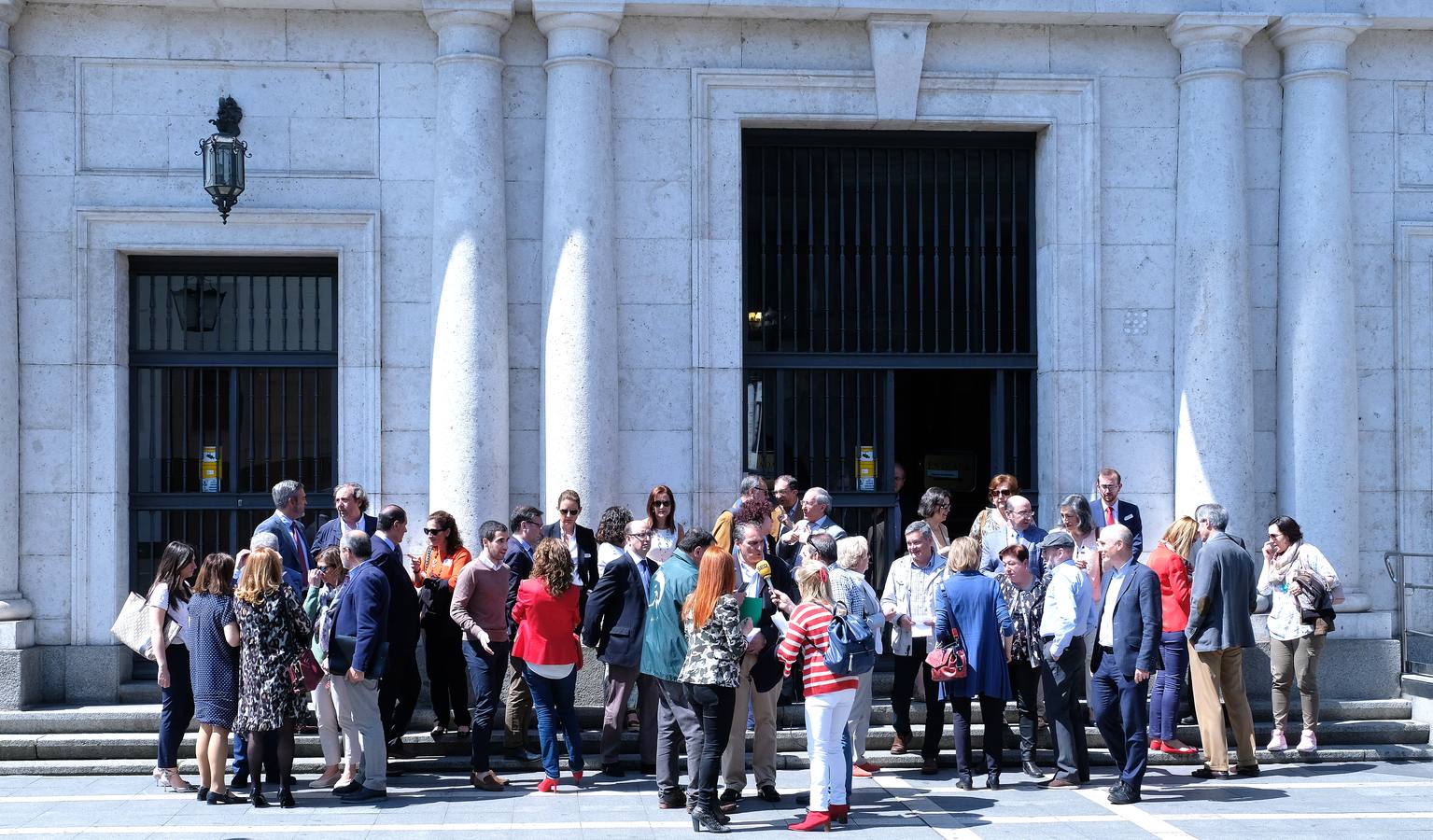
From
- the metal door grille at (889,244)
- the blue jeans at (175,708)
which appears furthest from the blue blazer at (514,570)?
the metal door grille at (889,244)

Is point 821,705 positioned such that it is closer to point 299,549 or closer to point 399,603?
point 399,603

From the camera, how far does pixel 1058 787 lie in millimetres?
10352

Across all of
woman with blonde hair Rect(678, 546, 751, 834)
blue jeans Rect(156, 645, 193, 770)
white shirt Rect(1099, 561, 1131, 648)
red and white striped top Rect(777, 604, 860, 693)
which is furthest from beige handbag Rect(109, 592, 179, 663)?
white shirt Rect(1099, 561, 1131, 648)

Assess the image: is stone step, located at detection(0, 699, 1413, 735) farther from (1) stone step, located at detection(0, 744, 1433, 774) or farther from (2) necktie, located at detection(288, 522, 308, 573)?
(2) necktie, located at detection(288, 522, 308, 573)

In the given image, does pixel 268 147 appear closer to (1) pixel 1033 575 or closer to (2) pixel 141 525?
(2) pixel 141 525

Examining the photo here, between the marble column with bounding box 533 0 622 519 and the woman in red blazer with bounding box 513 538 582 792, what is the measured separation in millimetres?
2089

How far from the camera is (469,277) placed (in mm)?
12148

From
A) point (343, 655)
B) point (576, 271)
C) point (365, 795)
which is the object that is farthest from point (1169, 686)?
point (343, 655)

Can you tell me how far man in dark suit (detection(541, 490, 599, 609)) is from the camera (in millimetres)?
11164

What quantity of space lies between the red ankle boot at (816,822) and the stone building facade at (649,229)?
12.6 feet

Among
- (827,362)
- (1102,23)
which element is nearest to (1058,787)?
(827,362)

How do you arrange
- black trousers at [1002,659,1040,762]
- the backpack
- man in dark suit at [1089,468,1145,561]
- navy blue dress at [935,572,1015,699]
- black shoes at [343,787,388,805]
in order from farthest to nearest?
man in dark suit at [1089,468,1145,561] < black trousers at [1002,659,1040,762] < navy blue dress at [935,572,1015,699] < black shoes at [343,787,388,805] < the backpack

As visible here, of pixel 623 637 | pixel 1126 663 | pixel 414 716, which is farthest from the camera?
pixel 414 716

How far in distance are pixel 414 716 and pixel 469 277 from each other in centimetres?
340
